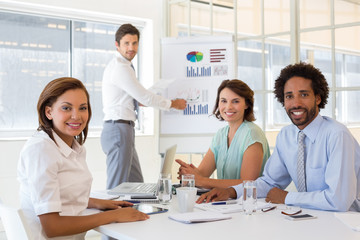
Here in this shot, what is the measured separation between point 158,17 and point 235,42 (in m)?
1.19

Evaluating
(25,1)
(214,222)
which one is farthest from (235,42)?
(214,222)

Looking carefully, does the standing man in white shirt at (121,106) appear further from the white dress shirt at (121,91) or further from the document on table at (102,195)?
the document on table at (102,195)

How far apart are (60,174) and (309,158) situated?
1099 millimetres

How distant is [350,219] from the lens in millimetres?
1490

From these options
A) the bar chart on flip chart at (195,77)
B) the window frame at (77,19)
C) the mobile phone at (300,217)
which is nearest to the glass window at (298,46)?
the bar chart on flip chart at (195,77)

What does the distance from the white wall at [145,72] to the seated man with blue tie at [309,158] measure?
2.73 metres

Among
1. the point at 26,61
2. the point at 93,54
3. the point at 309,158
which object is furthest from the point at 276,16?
the point at 26,61

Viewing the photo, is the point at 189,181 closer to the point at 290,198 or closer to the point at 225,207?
the point at 225,207

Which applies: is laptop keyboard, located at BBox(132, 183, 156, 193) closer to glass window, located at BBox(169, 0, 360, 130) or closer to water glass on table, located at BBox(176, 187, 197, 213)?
water glass on table, located at BBox(176, 187, 197, 213)

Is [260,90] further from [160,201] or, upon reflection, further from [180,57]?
[160,201]

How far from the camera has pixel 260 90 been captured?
13.3 feet

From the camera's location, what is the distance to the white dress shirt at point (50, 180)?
1.43 metres

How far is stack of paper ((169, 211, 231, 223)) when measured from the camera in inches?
58.1

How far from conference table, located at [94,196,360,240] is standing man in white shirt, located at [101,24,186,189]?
1887 mm
